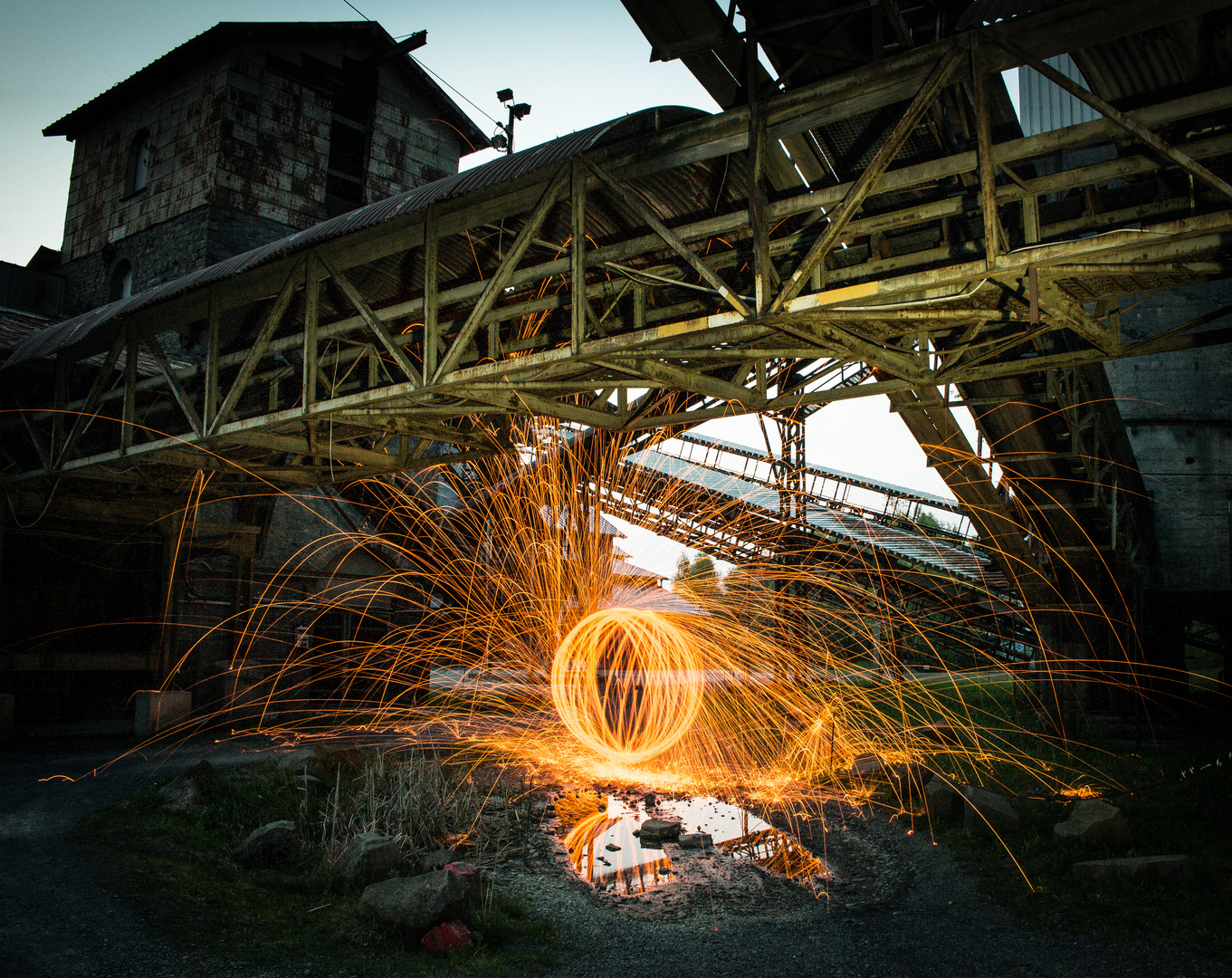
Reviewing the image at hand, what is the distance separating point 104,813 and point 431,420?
17.4ft

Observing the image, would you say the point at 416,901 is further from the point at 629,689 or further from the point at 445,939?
the point at 629,689

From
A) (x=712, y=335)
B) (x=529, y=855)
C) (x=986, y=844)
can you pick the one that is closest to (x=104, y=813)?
(x=529, y=855)

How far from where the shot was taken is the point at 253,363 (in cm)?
875

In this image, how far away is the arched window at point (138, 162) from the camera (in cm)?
2053

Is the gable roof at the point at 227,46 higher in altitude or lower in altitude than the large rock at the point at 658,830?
higher

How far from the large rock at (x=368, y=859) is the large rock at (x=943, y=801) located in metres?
5.48

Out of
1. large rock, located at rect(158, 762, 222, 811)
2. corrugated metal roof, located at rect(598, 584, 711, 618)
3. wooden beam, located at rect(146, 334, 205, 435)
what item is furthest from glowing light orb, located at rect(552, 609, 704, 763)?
wooden beam, located at rect(146, 334, 205, 435)

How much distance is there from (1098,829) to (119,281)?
2335 centimetres

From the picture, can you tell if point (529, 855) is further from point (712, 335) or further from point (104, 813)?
point (712, 335)

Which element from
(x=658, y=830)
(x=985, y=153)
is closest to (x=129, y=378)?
(x=658, y=830)

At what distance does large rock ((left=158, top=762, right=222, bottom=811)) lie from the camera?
8.57 metres

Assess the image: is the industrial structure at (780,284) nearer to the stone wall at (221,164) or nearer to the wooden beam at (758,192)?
the wooden beam at (758,192)

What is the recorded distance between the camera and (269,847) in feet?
24.4

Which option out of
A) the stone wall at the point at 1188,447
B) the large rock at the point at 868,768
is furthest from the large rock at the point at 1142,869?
the stone wall at the point at 1188,447
